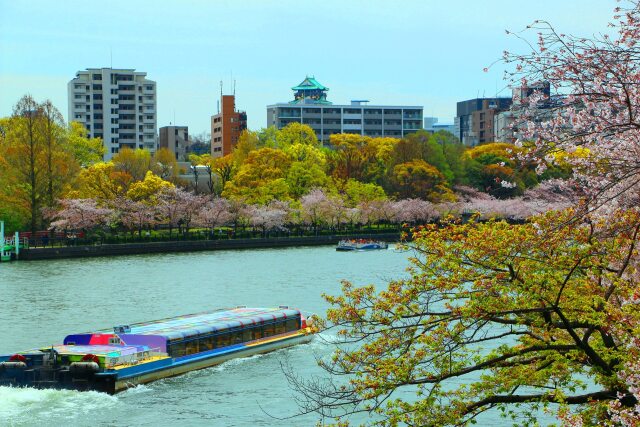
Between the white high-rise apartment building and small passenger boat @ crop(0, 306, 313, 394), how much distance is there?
132m

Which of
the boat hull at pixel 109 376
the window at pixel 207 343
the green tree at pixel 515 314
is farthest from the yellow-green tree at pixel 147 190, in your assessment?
the green tree at pixel 515 314

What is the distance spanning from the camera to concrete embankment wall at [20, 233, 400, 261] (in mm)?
81600

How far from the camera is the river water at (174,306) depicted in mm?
28188

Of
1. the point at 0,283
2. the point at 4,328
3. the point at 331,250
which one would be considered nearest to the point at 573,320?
the point at 4,328

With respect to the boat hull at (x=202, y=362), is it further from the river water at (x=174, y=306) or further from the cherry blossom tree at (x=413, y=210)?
the cherry blossom tree at (x=413, y=210)

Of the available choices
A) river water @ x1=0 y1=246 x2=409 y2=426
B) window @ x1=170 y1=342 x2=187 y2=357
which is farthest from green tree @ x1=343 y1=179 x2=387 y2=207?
window @ x1=170 y1=342 x2=187 y2=357

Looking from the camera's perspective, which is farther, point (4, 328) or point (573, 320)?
point (4, 328)

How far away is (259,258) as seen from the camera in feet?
272

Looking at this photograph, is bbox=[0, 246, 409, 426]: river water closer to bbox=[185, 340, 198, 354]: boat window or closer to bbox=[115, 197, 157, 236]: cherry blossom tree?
bbox=[185, 340, 198, 354]: boat window

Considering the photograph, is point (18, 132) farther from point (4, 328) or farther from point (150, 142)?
point (150, 142)

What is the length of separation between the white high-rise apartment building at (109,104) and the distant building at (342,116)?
28.9 m

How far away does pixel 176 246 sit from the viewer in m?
91.0

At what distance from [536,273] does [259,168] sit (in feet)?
312

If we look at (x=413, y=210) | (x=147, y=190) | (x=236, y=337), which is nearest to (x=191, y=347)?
(x=236, y=337)
